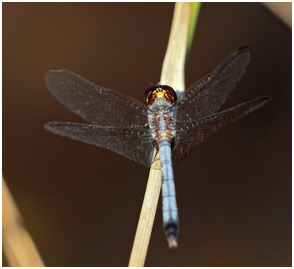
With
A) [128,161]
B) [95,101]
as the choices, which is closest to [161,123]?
[95,101]

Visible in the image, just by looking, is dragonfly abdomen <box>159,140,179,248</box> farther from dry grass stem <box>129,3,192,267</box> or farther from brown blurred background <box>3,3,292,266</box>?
brown blurred background <box>3,3,292,266</box>

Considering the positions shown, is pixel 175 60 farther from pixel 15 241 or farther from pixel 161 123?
pixel 15 241

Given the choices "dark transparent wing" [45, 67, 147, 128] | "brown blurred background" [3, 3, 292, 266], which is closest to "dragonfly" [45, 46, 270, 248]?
"dark transparent wing" [45, 67, 147, 128]

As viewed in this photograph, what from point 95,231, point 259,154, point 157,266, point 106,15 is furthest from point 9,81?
point 259,154

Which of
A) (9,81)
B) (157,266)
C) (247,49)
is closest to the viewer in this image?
(247,49)

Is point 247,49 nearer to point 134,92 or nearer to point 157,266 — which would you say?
point 134,92

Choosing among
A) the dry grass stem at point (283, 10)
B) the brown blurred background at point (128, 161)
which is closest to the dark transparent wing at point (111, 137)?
the brown blurred background at point (128, 161)
